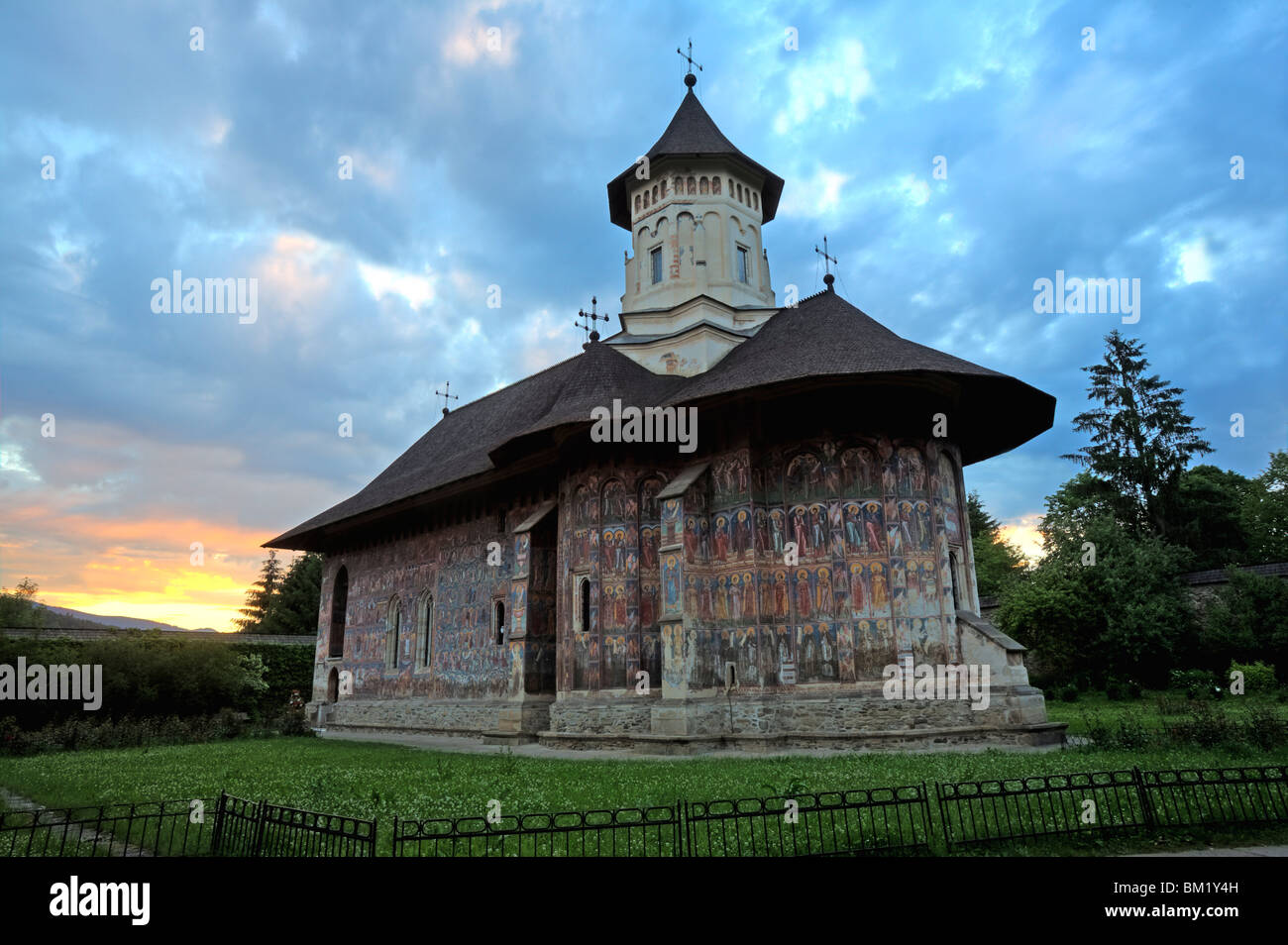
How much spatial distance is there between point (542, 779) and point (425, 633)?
13.4m

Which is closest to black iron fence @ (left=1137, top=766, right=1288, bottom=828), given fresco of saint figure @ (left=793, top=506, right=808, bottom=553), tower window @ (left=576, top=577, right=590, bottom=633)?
fresco of saint figure @ (left=793, top=506, right=808, bottom=553)

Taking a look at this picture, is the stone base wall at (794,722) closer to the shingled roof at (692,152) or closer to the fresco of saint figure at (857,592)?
the fresco of saint figure at (857,592)

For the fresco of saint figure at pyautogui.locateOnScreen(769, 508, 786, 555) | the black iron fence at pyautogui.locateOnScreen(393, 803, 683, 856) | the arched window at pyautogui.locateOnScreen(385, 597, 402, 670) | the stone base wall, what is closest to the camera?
the black iron fence at pyautogui.locateOnScreen(393, 803, 683, 856)

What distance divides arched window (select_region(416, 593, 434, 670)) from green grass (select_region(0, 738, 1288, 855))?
8.11 m

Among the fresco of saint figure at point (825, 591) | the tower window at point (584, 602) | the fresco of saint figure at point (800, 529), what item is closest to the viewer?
the fresco of saint figure at point (825, 591)

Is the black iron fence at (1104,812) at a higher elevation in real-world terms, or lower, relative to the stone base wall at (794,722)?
higher

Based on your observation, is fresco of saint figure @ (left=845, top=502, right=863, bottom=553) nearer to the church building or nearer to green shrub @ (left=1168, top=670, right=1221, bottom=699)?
the church building

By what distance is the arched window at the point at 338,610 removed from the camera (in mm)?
27422

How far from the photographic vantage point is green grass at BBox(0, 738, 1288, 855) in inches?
334

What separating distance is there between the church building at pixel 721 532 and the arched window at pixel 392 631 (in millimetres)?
1608

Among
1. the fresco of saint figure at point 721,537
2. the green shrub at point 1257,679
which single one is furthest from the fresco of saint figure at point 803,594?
the green shrub at point 1257,679

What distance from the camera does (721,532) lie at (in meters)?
16.0

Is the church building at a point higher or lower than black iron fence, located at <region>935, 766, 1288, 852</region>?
higher
